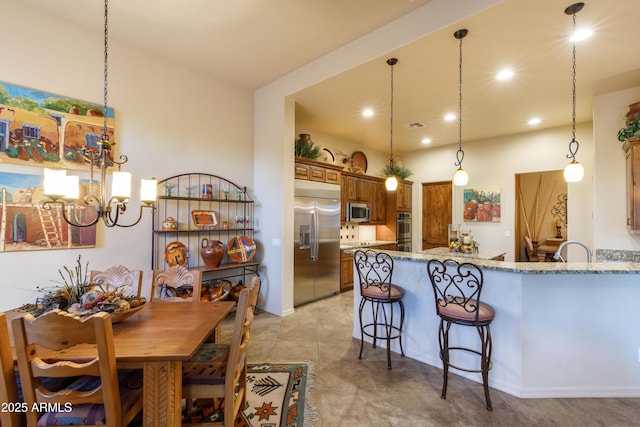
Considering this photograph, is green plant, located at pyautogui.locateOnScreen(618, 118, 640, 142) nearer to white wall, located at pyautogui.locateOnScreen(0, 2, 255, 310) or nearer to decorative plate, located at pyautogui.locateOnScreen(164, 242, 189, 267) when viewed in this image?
white wall, located at pyautogui.locateOnScreen(0, 2, 255, 310)

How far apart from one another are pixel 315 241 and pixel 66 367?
3.61m

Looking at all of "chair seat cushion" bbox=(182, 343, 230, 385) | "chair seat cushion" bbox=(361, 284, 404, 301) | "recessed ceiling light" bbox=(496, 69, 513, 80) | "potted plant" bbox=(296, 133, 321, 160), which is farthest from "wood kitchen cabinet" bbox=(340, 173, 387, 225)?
"chair seat cushion" bbox=(182, 343, 230, 385)

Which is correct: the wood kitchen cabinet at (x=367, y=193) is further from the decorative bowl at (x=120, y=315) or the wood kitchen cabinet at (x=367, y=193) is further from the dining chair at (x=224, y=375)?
the decorative bowl at (x=120, y=315)

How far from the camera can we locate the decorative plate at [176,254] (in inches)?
136

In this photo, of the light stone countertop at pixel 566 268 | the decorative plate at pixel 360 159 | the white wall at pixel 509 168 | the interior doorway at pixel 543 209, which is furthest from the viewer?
the interior doorway at pixel 543 209

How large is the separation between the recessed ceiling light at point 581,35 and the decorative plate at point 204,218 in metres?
4.65

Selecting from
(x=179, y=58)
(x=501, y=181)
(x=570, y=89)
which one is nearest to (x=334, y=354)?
(x=179, y=58)

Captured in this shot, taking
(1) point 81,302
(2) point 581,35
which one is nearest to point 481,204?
(2) point 581,35

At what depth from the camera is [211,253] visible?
143 inches

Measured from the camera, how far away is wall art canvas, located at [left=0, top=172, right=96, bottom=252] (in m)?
2.56

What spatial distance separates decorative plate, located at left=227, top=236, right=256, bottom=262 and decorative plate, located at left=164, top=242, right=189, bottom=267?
0.62m

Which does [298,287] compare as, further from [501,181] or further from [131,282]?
[501,181]

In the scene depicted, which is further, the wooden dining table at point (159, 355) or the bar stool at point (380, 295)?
the bar stool at point (380, 295)

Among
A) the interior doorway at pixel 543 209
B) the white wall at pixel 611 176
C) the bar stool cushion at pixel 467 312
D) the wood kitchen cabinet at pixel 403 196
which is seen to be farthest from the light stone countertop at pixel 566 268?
the interior doorway at pixel 543 209
